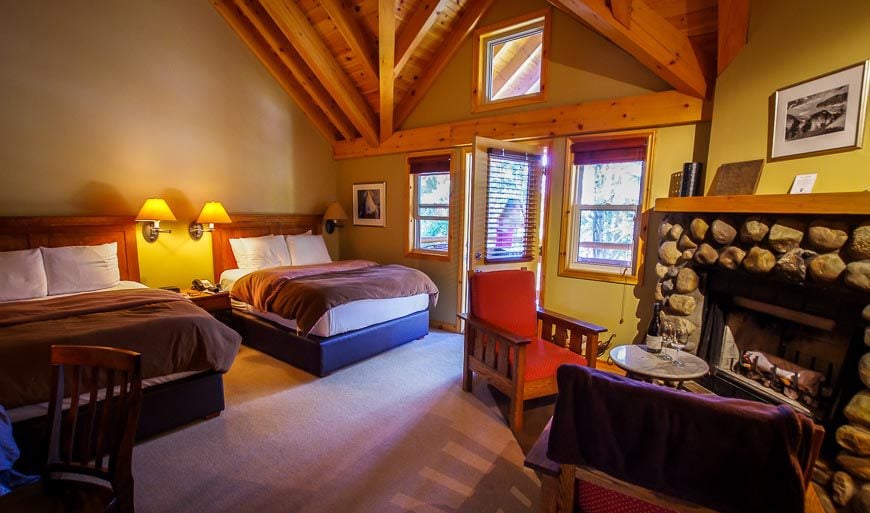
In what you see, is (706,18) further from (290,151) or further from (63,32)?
(63,32)

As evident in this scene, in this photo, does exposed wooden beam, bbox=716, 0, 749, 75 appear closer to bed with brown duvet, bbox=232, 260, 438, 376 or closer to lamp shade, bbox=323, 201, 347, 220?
bed with brown duvet, bbox=232, 260, 438, 376

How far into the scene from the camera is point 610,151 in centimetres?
341

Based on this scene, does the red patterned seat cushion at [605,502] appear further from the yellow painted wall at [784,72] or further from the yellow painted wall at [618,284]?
the yellow painted wall at [618,284]

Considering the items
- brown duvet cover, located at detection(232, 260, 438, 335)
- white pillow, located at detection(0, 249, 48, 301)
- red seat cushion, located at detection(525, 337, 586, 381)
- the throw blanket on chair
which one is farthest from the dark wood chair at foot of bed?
white pillow, located at detection(0, 249, 48, 301)

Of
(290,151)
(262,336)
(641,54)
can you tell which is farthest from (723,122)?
(290,151)

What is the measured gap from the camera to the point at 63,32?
3346 millimetres

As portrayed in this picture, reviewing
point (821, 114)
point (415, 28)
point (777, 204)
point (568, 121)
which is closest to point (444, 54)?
point (415, 28)

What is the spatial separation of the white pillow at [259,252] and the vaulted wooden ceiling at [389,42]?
72.7 inches

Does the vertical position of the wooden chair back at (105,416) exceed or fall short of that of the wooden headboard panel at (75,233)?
it falls short

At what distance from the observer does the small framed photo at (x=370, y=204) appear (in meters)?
5.20

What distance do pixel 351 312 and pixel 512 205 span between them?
6.03ft

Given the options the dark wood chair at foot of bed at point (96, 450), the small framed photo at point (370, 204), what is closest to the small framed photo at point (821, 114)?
the dark wood chair at foot of bed at point (96, 450)

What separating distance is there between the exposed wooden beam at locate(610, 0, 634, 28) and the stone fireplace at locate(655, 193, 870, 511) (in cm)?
136

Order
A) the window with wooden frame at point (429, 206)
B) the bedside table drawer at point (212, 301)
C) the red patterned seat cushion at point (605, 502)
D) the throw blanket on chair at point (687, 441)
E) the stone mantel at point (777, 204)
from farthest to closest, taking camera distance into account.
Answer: the window with wooden frame at point (429, 206), the bedside table drawer at point (212, 301), the stone mantel at point (777, 204), the red patterned seat cushion at point (605, 502), the throw blanket on chair at point (687, 441)
